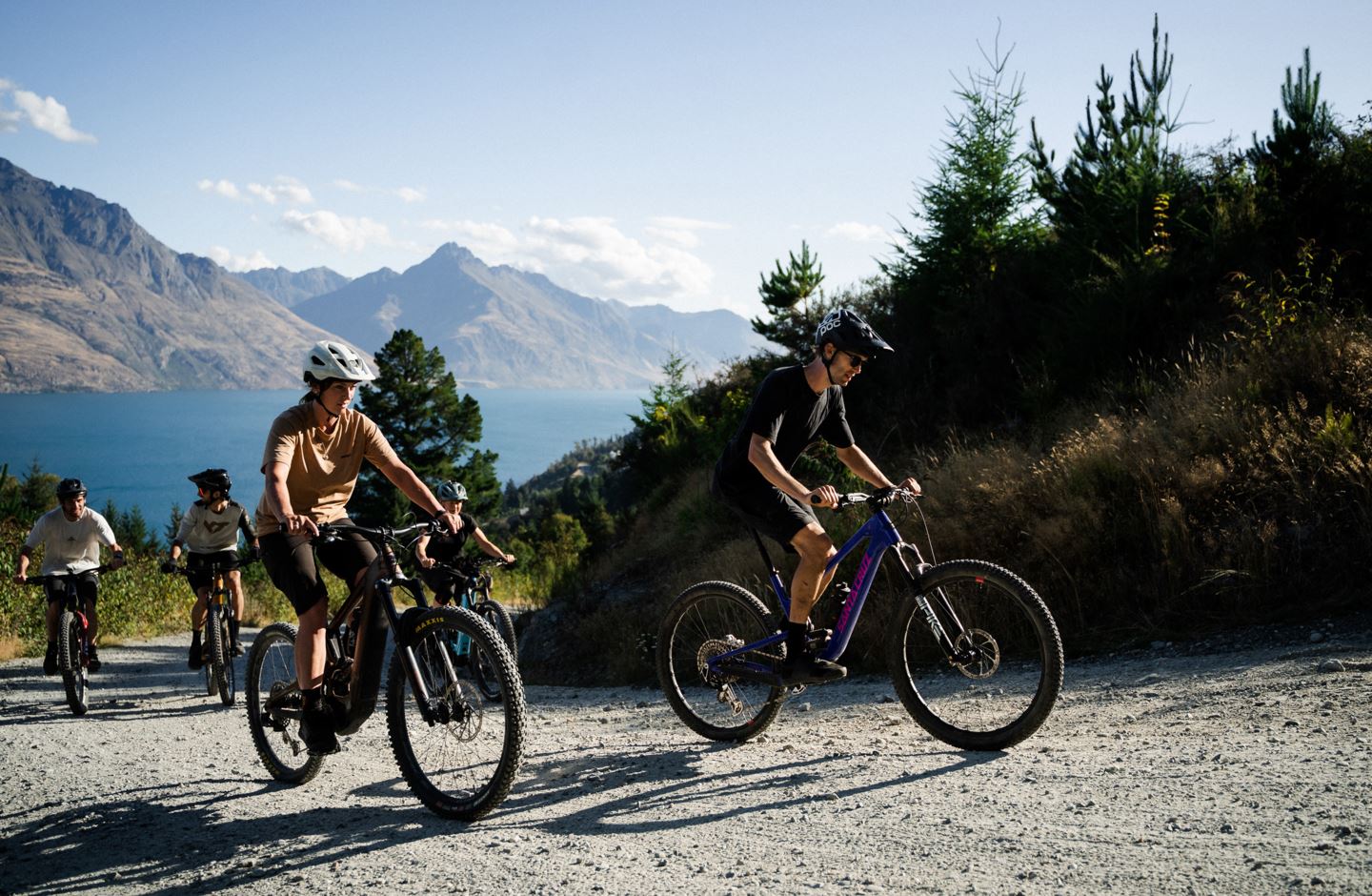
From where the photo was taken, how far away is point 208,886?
392 cm

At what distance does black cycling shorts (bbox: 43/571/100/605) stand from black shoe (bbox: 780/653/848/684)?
750 cm

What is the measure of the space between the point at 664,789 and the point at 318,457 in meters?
2.59

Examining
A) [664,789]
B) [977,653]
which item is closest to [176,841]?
[664,789]

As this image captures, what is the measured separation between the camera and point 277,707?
210 inches

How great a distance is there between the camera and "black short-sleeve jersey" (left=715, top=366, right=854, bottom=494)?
210 inches

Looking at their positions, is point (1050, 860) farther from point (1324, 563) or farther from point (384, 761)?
point (1324, 563)

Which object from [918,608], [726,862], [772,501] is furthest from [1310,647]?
[726,862]

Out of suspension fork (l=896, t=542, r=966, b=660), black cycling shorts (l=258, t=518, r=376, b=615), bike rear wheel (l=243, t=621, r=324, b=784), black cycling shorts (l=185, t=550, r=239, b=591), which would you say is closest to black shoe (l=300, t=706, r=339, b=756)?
bike rear wheel (l=243, t=621, r=324, b=784)

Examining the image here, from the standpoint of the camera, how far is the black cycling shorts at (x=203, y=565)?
30.7 ft

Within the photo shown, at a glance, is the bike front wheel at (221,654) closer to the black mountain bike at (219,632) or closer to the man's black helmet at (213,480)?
the black mountain bike at (219,632)

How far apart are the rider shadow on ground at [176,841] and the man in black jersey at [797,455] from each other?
7.45 feet

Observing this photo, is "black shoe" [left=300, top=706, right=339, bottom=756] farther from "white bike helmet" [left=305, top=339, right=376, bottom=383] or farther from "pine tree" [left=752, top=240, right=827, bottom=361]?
"pine tree" [left=752, top=240, right=827, bottom=361]

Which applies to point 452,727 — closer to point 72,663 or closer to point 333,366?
point 333,366

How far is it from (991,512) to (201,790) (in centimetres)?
731
